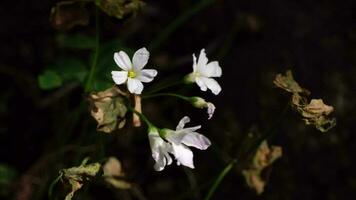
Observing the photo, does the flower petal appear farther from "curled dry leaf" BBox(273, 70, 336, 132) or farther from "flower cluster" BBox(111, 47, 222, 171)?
"curled dry leaf" BBox(273, 70, 336, 132)

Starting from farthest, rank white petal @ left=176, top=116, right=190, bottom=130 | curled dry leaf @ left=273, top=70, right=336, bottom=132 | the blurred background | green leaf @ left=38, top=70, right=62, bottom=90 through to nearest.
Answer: the blurred background → green leaf @ left=38, top=70, right=62, bottom=90 → curled dry leaf @ left=273, top=70, right=336, bottom=132 → white petal @ left=176, top=116, right=190, bottom=130

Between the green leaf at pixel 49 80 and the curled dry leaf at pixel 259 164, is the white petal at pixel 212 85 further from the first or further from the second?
the green leaf at pixel 49 80

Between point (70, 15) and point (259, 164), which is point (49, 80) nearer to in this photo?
point (70, 15)

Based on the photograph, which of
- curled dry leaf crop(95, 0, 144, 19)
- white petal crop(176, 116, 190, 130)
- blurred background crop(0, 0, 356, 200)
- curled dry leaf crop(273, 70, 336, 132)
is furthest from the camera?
blurred background crop(0, 0, 356, 200)

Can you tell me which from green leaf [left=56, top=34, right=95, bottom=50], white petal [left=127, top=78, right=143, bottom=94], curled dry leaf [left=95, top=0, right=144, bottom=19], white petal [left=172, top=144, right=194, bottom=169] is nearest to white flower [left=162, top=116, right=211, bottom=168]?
white petal [left=172, top=144, right=194, bottom=169]

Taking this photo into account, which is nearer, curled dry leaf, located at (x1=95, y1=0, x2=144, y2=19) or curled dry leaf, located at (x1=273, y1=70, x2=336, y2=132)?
curled dry leaf, located at (x1=273, y1=70, x2=336, y2=132)

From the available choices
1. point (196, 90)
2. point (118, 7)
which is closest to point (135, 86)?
point (118, 7)
